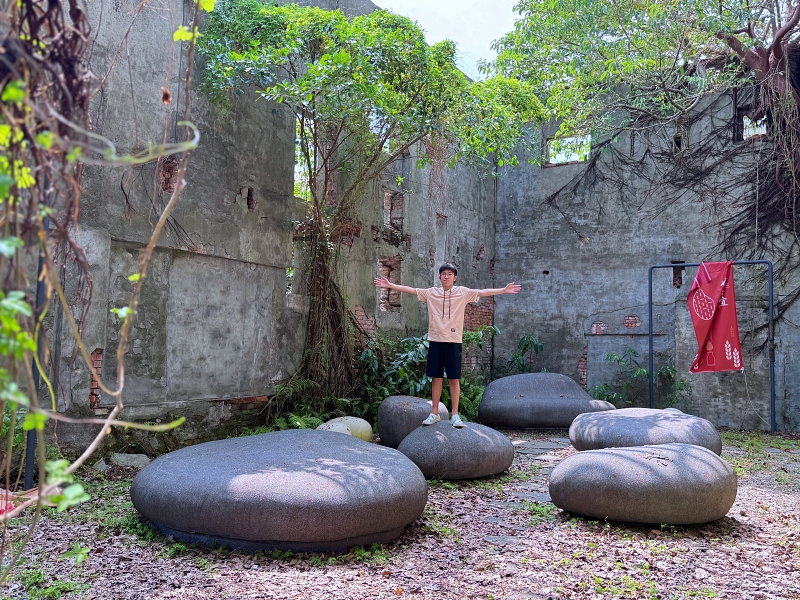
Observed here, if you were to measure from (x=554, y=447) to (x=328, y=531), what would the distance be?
215 inches

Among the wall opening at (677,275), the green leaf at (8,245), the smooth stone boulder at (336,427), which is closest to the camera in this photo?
the green leaf at (8,245)

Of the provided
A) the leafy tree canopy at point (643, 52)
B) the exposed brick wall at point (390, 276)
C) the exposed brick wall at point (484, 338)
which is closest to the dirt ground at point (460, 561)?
the exposed brick wall at point (390, 276)

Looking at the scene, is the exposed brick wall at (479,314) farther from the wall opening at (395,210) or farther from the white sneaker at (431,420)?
the white sneaker at (431,420)

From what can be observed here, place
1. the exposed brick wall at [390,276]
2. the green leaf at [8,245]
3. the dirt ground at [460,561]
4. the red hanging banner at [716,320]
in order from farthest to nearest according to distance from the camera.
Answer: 1. the exposed brick wall at [390,276]
2. the red hanging banner at [716,320]
3. the dirt ground at [460,561]
4. the green leaf at [8,245]

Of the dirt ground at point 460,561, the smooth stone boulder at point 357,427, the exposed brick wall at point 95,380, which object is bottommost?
the dirt ground at point 460,561

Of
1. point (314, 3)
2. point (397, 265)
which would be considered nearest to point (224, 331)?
point (397, 265)

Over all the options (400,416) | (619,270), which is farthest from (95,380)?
(619,270)

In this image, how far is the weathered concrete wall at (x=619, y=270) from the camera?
37.6 ft

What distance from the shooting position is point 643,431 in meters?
7.03

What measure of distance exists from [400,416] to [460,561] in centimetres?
391

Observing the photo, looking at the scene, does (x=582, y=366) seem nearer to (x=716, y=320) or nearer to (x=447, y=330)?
(x=716, y=320)

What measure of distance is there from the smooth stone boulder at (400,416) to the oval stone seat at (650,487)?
2975 mm

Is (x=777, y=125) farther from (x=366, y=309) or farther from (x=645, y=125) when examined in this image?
(x=366, y=309)

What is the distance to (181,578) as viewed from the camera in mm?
3699
